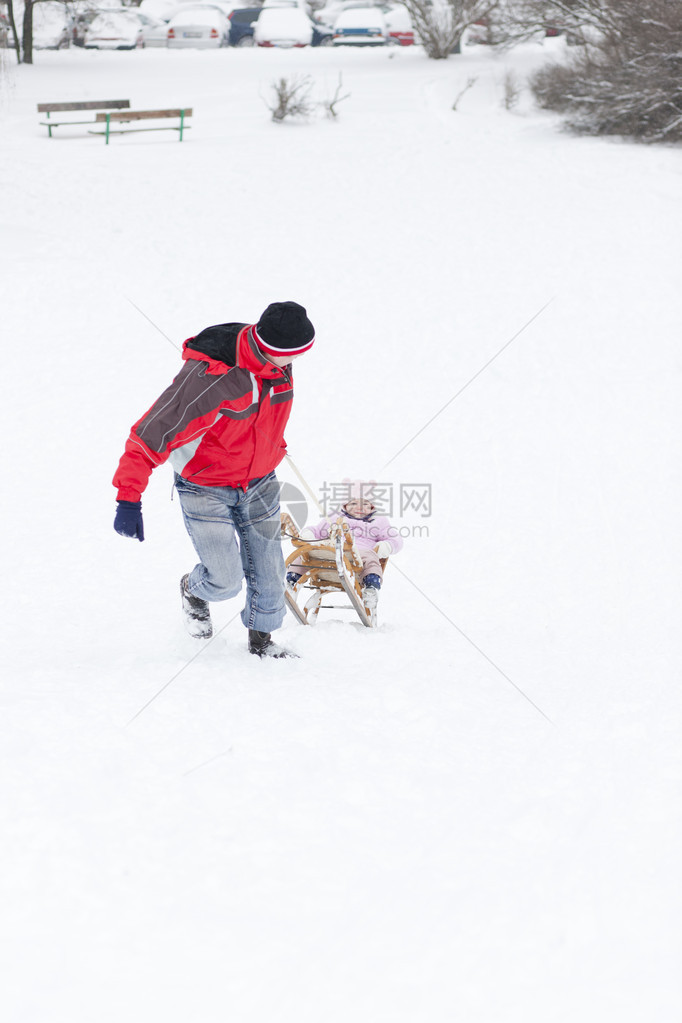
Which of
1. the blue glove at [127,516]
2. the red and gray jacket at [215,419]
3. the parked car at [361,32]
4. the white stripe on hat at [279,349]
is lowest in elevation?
the blue glove at [127,516]

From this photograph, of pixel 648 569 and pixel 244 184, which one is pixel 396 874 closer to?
pixel 648 569

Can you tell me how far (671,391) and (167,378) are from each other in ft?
15.9

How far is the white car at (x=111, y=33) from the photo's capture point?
1836cm

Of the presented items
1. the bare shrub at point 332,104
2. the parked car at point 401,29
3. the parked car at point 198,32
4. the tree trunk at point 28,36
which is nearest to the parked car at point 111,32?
the parked car at point 198,32

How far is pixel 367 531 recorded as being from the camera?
4.81 meters

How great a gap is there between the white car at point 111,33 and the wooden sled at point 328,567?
17.9m

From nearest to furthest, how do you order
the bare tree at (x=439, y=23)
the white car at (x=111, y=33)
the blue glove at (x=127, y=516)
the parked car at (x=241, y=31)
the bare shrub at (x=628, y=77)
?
the blue glove at (x=127, y=516), the bare shrub at (x=628, y=77), the bare tree at (x=439, y=23), the white car at (x=111, y=33), the parked car at (x=241, y=31)

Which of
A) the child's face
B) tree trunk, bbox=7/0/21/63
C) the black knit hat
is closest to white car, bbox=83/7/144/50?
tree trunk, bbox=7/0/21/63

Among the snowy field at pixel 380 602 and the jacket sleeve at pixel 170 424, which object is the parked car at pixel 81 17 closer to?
the snowy field at pixel 380 602

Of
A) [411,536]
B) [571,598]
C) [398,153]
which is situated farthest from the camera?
[398,153]

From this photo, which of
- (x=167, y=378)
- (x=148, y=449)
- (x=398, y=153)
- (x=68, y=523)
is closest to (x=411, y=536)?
(x=68, y=523)

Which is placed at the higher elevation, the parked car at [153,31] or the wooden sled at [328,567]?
the parked car at [153,31]

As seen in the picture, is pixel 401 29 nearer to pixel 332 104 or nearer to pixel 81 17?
pixel 81 17

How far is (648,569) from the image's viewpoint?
243 inches
